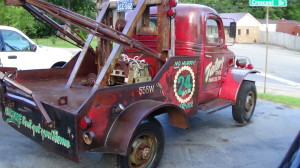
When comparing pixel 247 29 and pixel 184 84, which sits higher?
pixel 247 29

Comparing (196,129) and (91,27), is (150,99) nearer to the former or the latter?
(91,27)

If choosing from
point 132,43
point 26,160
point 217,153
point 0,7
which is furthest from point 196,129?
point 0,7

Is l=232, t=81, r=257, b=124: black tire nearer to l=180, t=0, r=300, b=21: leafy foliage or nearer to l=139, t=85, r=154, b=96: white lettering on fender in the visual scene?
l=139, t=85, r=154, b=96: white lettering on fender

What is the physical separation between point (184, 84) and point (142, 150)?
128 centimetres

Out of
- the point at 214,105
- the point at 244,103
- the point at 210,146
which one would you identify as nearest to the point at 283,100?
the point at 244,103

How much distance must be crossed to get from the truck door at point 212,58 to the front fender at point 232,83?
0.40ft

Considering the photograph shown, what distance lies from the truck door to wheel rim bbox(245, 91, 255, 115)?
0.76 meters

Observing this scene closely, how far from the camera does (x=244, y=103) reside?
6258mm

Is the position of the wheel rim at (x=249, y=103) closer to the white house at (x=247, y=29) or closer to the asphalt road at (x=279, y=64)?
the asphalt road at (x=279, y=64)

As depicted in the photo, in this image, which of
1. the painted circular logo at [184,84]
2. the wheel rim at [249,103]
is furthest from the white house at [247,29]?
the painted circular logo at [184,84]

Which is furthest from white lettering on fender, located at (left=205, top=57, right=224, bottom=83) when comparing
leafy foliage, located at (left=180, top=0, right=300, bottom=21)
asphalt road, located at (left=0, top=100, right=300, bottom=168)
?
leafy foliage, located at (left=180, top=0, right=300, bottom=21)

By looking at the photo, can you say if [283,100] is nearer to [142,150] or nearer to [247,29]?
[142,150]

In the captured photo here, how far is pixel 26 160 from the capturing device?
4668 millimetres

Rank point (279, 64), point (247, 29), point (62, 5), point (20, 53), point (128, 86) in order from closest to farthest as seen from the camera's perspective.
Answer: point (128, 86), point (20, 53), point (279, 64), point (62, 5), point (247, 29)
